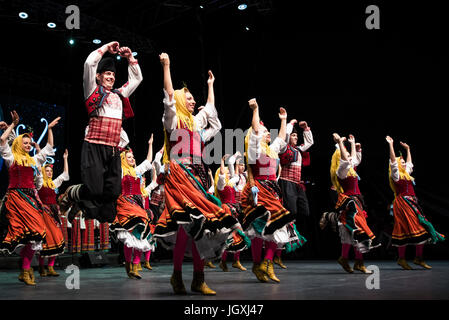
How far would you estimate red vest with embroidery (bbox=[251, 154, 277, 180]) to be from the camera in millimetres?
4414

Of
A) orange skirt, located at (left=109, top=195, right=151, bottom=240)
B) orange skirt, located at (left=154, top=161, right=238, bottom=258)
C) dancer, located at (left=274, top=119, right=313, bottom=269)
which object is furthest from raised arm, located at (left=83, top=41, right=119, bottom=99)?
dancer, located at (left=274, top=119, right=313, bottom=269)

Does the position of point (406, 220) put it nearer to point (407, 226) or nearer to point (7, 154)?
point (407, 226)

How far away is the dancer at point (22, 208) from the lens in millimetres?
4625

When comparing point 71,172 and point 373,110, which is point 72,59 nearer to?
point 71,172

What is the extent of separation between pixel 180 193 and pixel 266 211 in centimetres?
132

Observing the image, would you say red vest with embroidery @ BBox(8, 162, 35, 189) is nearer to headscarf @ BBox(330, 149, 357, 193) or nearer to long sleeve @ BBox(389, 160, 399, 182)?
headscarf @ BBox(330, 149, 357, 193)

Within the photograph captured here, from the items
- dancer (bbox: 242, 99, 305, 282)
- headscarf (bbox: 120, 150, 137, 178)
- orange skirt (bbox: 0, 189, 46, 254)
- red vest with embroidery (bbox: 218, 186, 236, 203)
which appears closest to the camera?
dancer (bbox: 242, 99, 305, 282)

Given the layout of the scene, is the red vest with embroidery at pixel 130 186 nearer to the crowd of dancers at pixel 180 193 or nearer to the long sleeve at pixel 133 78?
the crowd of dancers at pixel 180 193

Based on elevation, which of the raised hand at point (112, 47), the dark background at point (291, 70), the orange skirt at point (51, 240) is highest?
the dark background at point (291, 70)

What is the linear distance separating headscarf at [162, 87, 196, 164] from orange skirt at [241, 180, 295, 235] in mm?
1187

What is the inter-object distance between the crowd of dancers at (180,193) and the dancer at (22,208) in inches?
0.4

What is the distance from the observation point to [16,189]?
4.80 meters

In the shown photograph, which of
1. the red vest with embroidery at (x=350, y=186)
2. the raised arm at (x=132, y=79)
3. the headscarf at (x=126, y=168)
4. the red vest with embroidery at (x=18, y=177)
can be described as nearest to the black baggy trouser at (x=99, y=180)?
the raised arm at (x=132, y=79)
